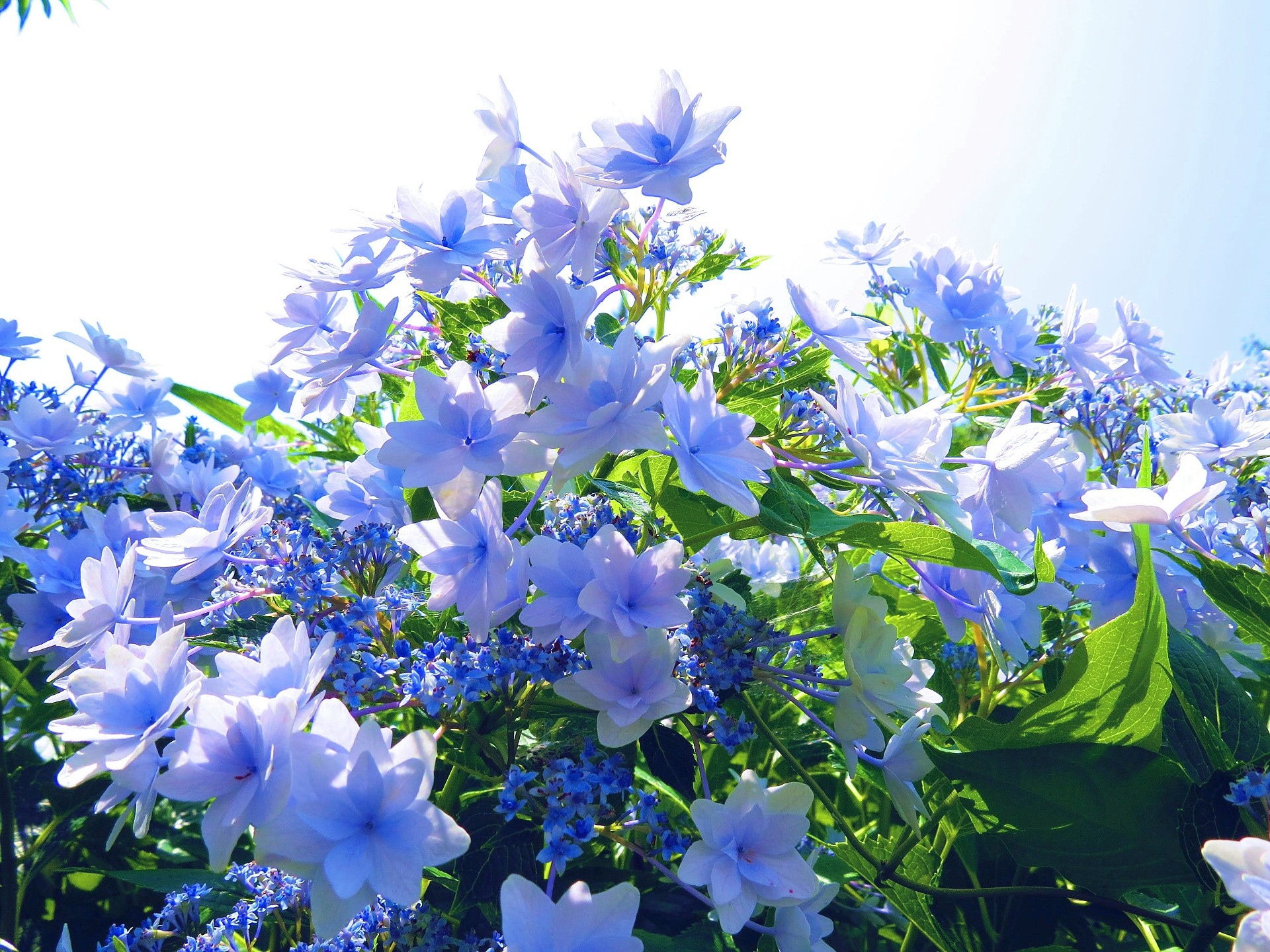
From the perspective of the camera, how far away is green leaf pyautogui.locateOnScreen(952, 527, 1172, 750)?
2.48 ft

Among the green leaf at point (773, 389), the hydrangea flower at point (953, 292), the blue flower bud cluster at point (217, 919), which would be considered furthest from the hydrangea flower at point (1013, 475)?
the blue flower bud cluster at point (217, 919)

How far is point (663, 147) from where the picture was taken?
78 cm

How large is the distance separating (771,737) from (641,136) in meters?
0.60

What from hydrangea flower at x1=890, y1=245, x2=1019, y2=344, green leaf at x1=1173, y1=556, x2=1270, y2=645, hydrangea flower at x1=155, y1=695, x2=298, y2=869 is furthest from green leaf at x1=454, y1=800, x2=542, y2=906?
hydrangea flower at x1=890, y1=245, x2=1019, y2=344

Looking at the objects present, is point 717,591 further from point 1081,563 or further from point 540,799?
point 1081,563

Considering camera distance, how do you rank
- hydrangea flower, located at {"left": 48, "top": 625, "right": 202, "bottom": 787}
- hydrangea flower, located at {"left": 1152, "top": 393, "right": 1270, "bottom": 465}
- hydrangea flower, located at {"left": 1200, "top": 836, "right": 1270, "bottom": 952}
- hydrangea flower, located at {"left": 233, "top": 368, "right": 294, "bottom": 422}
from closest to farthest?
hydrangea flower, located at {"left": 1200, "top": 836, "right": 1270, "bottom": 952} < hydrangea flower, located at {"left": 48, "top": 625, "right": 202, "bottom": 787} < hydrangea flower, located at {"left": 1152, "top": 393, "right": 1270, "bottom": 465} < hydrangea flower, located at {"left": 233, "top": 368, "right": 294, "bottom": 422}

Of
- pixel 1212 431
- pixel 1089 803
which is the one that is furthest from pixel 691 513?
pixel 1212 431

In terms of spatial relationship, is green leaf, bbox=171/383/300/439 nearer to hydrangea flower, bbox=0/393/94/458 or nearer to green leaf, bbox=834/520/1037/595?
hydrangea flower, bbox=0/393/94/458

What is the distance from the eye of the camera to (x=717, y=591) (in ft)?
2.69

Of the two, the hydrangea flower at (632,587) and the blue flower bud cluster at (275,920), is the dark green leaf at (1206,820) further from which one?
the blue flower bud cluster at (275,920)

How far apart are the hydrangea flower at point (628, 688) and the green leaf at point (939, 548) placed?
0.21 m

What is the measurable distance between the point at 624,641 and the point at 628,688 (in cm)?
6

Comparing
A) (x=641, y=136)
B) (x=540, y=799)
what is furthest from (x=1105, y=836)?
(x=641, y=136)

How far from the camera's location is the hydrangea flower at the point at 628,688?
27.3 inches
